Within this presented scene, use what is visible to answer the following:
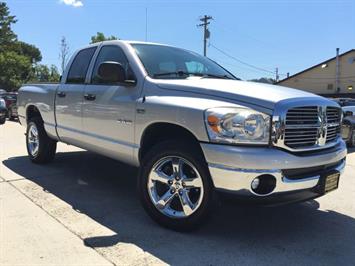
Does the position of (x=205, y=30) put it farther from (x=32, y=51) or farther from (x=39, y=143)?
(x=32, y=51)

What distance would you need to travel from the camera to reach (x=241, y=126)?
365cm

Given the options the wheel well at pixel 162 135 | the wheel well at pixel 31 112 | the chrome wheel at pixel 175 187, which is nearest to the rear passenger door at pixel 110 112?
the wheel well at pixel 162 135

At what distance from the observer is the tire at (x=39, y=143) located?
7.14 metres

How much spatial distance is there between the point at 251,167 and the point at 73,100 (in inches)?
124

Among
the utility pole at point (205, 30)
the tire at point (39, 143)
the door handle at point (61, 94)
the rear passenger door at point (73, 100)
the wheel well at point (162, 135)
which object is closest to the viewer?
the wheel well at point (162, 135)

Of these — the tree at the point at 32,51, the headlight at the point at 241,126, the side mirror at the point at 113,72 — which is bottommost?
the headlight at the point at 241,126

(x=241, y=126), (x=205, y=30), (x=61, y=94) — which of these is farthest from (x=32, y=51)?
(x=241, y=126)

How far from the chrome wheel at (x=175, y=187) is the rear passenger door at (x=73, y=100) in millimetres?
1847

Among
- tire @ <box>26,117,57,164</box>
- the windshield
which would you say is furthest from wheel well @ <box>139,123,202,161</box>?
tire @ <box>26,117,57,164</box>

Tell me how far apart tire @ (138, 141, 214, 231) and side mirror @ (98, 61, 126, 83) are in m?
1.00

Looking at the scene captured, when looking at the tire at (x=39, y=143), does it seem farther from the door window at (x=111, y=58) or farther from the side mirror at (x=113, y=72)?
the side mirror at (x=113, y=72)

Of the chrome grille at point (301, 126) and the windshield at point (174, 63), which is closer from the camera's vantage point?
the chrome grille at point (301, 126)

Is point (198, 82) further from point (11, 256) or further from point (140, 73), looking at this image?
point (11, 256)

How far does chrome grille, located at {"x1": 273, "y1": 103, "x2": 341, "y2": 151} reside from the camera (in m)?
3.67
